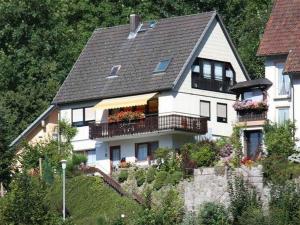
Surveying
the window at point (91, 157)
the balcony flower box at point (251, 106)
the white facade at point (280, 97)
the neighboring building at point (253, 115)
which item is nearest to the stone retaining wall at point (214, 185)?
the neighboring building at point (253, 115)

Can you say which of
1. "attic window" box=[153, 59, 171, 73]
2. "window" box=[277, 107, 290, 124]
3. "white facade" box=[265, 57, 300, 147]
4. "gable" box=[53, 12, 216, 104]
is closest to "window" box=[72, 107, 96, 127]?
"gable" box=[53, 12, 216, 104]

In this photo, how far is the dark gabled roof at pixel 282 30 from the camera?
8094 cm

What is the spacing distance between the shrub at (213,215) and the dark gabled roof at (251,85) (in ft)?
33.2

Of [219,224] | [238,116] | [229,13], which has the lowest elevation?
[219,224]

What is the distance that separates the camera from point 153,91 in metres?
86.4

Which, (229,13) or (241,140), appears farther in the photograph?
(229,13)

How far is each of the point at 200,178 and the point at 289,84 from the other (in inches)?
297

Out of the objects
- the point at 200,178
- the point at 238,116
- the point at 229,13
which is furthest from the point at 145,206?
the point at 229,13

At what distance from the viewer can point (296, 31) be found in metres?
81.6

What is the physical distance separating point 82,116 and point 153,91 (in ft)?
18.3

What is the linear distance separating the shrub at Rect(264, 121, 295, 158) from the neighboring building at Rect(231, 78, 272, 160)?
52.5 inches

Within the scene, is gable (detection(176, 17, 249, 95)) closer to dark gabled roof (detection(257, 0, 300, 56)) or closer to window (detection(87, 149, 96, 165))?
dark gabled roof (detection(257, 0, 300, 56))

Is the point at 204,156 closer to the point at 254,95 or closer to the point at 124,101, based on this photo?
the point at 254,95

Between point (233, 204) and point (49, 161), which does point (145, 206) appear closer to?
point (233, 204)
